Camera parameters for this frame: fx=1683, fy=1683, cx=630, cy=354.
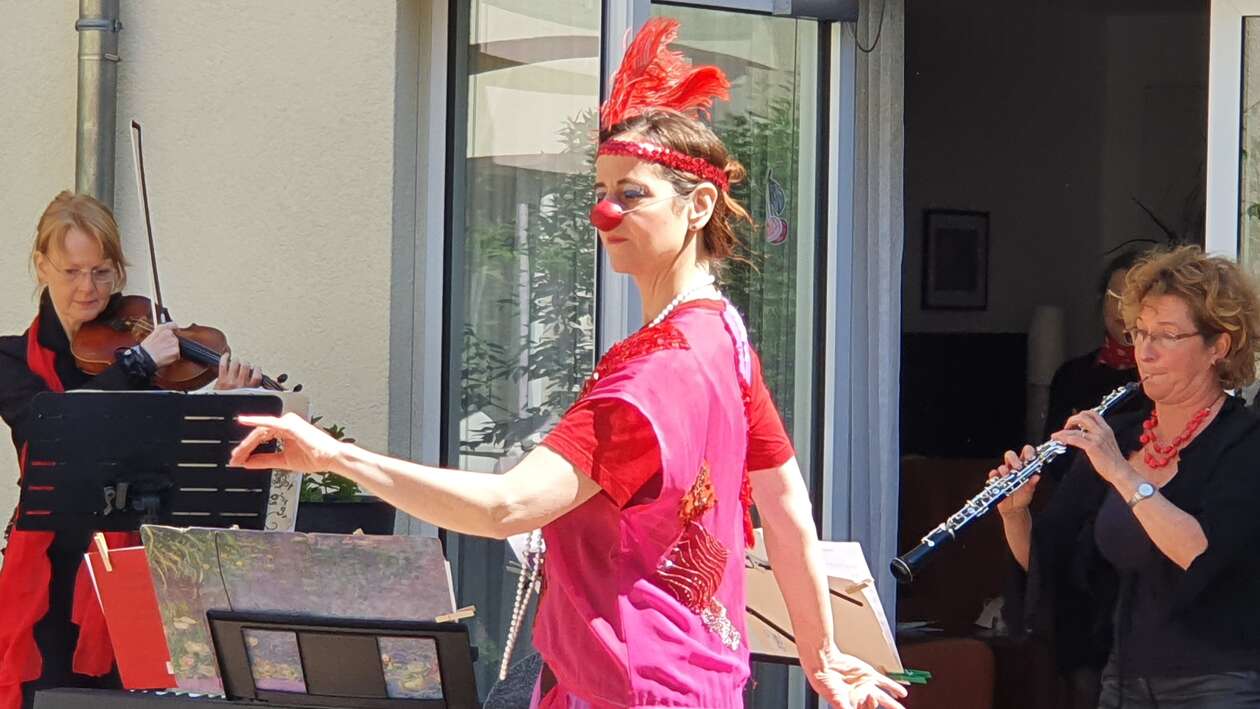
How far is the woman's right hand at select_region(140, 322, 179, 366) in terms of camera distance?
393cm

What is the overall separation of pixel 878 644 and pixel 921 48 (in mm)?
4620

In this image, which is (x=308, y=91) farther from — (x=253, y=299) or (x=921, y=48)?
(x=921, y=48)

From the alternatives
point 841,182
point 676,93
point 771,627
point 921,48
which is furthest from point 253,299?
point 921,48

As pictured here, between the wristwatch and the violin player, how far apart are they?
2005 mm

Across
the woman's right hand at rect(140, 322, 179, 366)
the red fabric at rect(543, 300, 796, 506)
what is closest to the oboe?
the red fabric at rect(543, 300, 796, 506)

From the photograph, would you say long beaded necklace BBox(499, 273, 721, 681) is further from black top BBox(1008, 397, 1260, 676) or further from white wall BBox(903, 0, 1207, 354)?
white wall BBox(903, 0, 1207, 354)

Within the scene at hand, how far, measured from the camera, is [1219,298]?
11.6 ft

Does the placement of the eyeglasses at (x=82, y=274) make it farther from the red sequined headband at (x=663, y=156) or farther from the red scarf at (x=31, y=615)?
the red sequined headband at (x=663, y=156)

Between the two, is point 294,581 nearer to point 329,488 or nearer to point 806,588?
point 806,588

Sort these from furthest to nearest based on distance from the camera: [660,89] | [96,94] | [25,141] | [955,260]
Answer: [955,260] → [25,141] → [96,94] → [660,89]

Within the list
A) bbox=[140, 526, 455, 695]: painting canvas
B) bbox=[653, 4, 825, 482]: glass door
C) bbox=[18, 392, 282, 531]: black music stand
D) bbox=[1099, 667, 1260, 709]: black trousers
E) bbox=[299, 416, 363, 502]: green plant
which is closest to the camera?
bbox=[140, 526, 455, 695]: painting canvas

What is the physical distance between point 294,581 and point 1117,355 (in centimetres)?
341

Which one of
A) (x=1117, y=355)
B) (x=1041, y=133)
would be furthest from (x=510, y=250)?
(x=1041, y=133)

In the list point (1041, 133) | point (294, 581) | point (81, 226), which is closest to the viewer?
point (294, 581)
